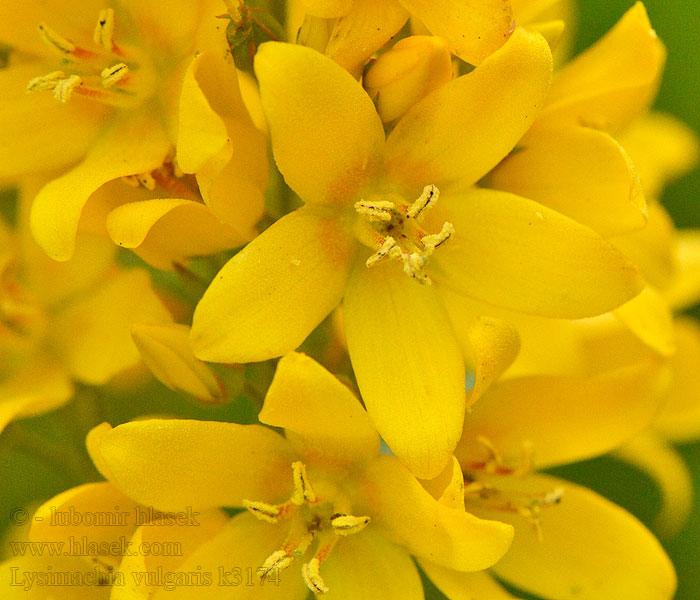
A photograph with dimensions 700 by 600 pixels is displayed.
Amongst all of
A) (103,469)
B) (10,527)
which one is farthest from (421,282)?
(10,527)

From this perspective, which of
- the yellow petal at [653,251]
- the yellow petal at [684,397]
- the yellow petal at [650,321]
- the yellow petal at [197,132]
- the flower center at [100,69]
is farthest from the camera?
the yellow petal at [684,397]

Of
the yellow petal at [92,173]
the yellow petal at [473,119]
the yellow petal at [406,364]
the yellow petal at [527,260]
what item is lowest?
the yellow petal at [406,364]

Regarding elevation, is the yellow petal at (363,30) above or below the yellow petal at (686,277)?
above

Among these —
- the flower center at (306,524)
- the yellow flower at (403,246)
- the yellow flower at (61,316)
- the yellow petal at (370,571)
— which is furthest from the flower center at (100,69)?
the yellow petal at (370,571)

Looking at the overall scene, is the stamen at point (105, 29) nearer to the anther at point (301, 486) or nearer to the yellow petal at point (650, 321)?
the anther at point (301, 486)

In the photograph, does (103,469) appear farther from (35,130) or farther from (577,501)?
(577,501)

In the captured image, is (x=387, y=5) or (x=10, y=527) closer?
(x=387, y=5)

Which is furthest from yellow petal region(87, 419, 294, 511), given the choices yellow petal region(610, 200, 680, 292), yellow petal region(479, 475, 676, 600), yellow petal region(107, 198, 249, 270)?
yellow petal region(610, 200, 680, 292)
